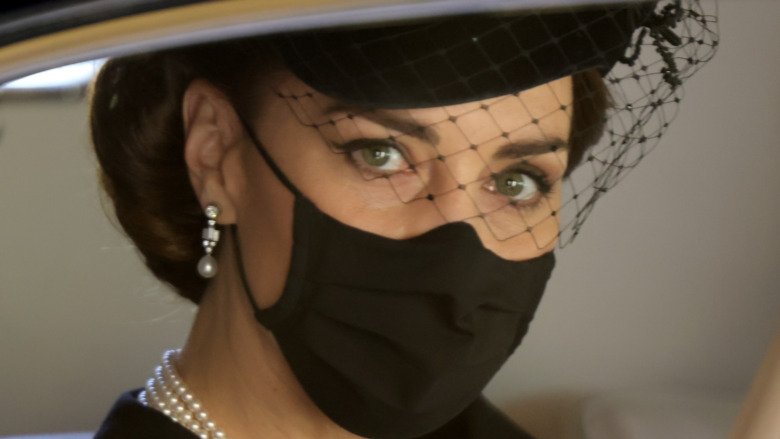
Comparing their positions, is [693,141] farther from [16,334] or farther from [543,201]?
[16,334]

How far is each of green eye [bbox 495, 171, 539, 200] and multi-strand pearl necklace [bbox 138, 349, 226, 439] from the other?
0.28m

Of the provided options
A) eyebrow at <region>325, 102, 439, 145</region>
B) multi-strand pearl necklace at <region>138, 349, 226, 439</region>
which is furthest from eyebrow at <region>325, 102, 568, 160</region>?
multi-strand pearl necklace at <region>138, 349, 226, 439</region>

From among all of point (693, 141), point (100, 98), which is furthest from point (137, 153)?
point (693, 141)

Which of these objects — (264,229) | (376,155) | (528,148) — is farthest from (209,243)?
(528,148)

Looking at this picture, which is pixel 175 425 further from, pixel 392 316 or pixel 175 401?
pixel 392 316

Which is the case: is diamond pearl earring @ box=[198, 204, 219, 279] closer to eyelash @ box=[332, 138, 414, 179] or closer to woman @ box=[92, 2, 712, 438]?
woman @ box=[92, 2, 712, 438]

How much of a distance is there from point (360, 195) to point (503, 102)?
0.12 meters

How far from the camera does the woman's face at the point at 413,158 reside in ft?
1.91

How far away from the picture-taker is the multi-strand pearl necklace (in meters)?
0.64

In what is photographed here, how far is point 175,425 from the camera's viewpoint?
65cm

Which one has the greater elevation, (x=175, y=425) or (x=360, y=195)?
(x=360, y=195)

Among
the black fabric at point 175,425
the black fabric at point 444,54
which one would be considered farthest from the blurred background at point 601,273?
the black fabric at point 444,54

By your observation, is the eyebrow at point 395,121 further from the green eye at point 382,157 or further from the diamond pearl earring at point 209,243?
the diamond pearl earring at point 209,243

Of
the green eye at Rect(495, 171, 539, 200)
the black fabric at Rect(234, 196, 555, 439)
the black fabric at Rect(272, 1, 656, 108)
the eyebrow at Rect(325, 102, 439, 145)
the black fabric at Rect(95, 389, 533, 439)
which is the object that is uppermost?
the black fabric at Rect(272, 1, 656, 108)
